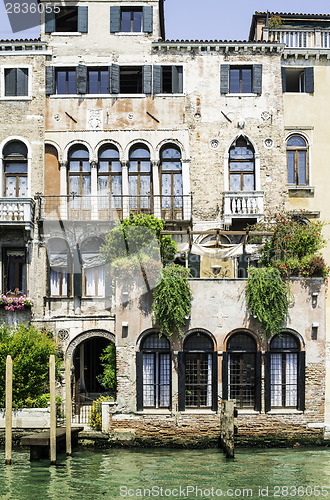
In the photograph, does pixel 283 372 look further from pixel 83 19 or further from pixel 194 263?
pixel 83 19

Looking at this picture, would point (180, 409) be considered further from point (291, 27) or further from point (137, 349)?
point (291, 27)

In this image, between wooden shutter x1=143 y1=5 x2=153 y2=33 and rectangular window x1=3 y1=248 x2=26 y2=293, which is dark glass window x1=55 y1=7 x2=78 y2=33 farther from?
rectangular window x1=3 y1=248 x2=26 y2=293

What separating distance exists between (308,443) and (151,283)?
6310 mm

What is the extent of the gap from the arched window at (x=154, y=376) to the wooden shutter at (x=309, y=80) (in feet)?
35.5

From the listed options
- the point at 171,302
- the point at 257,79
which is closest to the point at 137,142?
the point at 257,79

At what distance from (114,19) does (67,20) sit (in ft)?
5.99

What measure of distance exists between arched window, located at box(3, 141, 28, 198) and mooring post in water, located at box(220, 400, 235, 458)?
10.8 m

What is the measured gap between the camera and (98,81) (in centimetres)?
2536

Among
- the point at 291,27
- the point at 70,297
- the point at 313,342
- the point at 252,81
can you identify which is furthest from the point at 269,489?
the point at 291,27

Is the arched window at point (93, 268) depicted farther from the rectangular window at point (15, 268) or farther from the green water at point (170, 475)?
the green water at point (170, 475)

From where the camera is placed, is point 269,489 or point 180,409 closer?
point 269,489

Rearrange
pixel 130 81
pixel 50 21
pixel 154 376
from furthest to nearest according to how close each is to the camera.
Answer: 1. pixel 130 81
2. pixel 50 21
3. pixel 154 376

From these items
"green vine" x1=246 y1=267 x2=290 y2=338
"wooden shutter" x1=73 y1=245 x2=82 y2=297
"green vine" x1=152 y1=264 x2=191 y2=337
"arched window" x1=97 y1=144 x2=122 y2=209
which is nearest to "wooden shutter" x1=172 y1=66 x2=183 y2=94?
"arched window" x1=97 y1=144 x2=122 y2=209

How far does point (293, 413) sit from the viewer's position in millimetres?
20109
